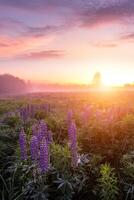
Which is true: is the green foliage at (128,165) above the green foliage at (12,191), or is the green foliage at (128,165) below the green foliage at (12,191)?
above

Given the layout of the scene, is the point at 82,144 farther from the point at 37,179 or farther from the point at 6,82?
the point at 6,82

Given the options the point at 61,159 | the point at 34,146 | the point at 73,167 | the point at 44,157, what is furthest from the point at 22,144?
the point at 73,167

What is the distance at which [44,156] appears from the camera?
6.25m

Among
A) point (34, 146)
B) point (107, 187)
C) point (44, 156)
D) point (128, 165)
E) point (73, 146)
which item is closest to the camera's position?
point (44, 156)

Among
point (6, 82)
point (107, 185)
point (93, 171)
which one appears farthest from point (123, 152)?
point (6, 82)

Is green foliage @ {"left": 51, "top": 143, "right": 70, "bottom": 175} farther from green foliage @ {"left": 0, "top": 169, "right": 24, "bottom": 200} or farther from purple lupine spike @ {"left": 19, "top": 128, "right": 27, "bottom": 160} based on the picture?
green foliage @ {"left": 0, "top": 169, "right": 24, "bottom": 200}

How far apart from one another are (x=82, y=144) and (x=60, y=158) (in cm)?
137

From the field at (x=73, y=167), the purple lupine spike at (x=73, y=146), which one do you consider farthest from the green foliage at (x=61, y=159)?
the purple lupine spike at (x=73, y=146)

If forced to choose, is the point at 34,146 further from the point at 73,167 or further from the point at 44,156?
the point at 73,167

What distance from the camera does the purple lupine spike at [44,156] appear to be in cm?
619

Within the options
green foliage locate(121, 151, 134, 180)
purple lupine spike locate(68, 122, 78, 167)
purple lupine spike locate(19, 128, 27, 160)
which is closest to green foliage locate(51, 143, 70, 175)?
purple lupine spike locate(68, 122, 78, 167)

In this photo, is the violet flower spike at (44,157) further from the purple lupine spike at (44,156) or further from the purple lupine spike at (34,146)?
the purple lupine spike at (34,146)

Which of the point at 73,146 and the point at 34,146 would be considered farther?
the point at 73,146

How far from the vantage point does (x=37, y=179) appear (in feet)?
22.0
